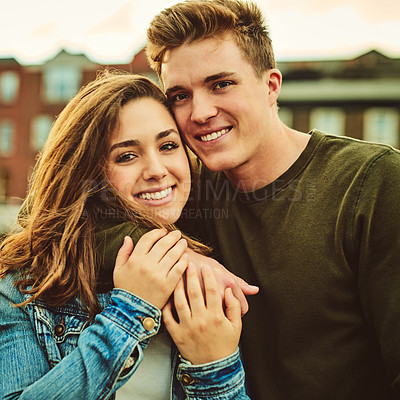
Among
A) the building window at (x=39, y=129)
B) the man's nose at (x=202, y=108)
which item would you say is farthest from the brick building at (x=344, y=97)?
the man's nose at (x=202, y=108)

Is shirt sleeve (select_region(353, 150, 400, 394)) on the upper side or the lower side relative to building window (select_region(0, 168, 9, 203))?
upper

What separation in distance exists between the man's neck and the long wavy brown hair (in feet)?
1.94

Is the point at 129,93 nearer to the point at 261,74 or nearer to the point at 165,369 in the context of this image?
the point at 261,74

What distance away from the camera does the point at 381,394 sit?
2.05 meters

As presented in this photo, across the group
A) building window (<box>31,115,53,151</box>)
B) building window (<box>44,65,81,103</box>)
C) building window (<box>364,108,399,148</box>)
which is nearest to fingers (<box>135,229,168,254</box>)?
building window (<box>364,108,399,148</box>)

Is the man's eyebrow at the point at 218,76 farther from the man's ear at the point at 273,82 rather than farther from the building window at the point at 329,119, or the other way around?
the building window at the point at 329,119

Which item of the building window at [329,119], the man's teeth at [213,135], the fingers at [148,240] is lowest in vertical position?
the building window at [329,119]

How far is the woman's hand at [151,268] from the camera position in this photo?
1710 mm

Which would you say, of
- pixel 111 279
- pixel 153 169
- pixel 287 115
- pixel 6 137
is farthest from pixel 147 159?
pixel 6 137

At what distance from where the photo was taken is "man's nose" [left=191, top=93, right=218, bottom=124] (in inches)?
93.7

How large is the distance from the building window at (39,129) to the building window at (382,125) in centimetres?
1780

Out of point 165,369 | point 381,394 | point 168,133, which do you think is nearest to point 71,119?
point 168,133

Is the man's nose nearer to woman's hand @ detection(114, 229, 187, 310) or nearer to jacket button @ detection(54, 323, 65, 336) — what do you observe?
woman's hand @ detection(114, 229, 187, 310)

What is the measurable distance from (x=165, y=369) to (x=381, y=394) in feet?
3.49
